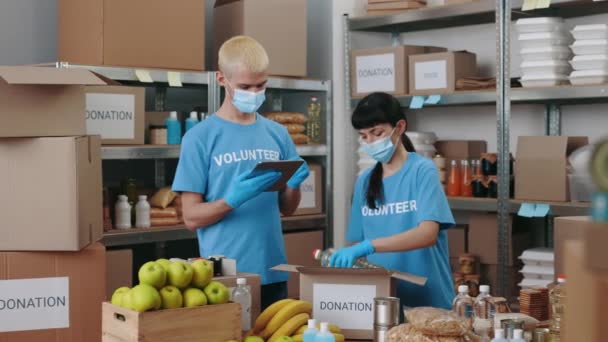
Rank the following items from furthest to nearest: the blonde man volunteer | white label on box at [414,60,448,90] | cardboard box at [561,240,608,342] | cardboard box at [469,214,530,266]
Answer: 1. white label on box at [414,60,448,90]
2. cardboard box at [469,214,530,266]
3. the blonde man volunteer
4. cardboard box at [561,240,608,342]

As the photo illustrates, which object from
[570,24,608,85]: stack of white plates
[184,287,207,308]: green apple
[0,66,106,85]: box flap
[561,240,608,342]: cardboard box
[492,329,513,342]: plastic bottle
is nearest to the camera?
[561,240,608,342]: cardboard box

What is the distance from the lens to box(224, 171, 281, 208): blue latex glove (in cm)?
292

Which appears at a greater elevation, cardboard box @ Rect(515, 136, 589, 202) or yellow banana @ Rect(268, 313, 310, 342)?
cardboard box @ Rect(515, 136, 589, 202)

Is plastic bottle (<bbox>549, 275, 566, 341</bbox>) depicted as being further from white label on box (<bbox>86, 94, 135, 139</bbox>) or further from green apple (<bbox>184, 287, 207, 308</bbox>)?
white label on box (<bbox>86, 94, 135, 139</bbox>)

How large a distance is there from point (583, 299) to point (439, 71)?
3817mm

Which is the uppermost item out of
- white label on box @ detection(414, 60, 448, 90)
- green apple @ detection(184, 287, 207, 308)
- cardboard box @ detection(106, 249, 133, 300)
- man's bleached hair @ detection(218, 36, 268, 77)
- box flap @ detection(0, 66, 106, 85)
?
white label on box @ detection(414, 60, 448, 90)

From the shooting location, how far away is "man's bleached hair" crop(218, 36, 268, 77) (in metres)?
3.03

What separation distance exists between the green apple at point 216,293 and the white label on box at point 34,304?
31.8 inches

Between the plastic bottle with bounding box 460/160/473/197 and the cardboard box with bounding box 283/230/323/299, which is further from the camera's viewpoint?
the cardboard box with bounding box 283/230/323/299

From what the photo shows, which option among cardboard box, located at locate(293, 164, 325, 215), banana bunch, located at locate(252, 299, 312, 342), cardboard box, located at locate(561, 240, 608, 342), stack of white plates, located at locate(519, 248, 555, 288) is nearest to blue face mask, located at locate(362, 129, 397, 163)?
banana bunch, located at locate(252, 299, 312, 342)

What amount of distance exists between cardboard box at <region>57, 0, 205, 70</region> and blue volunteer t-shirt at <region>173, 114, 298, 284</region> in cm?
135

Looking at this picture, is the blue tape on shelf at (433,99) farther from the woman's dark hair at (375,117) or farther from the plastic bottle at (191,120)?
the woman's dark hair at (375,117)

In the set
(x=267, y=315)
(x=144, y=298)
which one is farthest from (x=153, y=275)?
(x=267, y=315)

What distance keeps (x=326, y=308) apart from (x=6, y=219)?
3.58 ft
